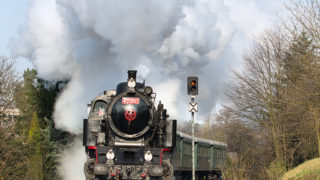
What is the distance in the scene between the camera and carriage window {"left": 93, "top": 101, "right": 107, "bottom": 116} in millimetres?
11977

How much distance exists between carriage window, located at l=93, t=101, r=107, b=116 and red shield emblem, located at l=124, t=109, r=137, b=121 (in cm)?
143

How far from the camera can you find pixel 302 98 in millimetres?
16719

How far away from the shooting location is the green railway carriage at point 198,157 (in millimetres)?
13867

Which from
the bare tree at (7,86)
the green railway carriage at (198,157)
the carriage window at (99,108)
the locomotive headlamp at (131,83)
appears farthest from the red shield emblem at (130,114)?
the bare tree at (7,86)

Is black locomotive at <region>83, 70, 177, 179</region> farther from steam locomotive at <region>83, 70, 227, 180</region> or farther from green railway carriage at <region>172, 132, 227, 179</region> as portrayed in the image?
green railway carriage at <region>172, 132, 227, 179</region>

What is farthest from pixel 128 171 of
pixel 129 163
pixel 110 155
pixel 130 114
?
pixel 130 114

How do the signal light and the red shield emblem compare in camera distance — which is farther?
the signal light

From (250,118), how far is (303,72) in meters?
6.22

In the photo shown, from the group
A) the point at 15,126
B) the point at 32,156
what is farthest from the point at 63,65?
the point at 32,156

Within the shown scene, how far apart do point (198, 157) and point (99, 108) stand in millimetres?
7018

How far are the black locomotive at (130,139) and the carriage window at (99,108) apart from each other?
61cm

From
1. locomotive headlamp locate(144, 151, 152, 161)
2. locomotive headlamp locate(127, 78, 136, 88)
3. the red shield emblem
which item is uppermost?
locomotive headlamp locate(127, 78, 136, 88)

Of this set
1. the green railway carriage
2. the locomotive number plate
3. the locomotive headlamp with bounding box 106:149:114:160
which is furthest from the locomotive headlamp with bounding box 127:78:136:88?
the green railway carriage

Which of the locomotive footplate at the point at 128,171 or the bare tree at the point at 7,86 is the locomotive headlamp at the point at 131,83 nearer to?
the locomotive footplate at the point at 128,171
